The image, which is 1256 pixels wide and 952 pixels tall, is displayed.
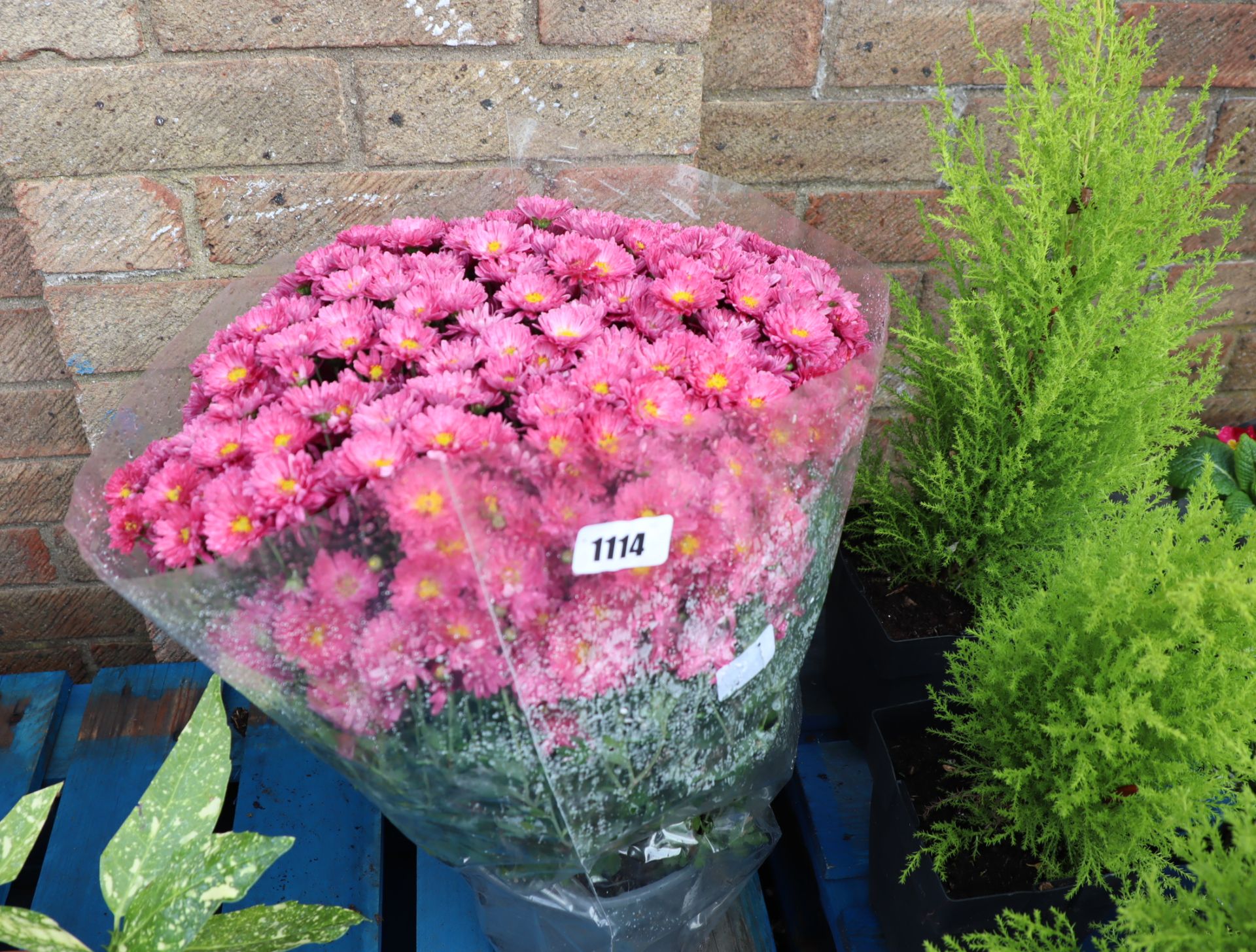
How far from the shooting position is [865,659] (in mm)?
1104

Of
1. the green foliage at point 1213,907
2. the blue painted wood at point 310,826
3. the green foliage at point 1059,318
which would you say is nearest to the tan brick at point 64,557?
the blue painted wood at point 310,826

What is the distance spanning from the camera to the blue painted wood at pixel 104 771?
98 cm

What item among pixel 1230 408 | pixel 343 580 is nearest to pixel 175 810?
pixel 343 580

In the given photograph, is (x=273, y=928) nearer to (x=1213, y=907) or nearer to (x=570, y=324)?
(x=570, y=324)

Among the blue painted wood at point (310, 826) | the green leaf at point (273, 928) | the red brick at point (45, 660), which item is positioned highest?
the green leaf at point (273, 928)

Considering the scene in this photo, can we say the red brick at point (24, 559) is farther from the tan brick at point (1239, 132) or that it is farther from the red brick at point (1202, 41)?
the tan brick at point (1239, 132)

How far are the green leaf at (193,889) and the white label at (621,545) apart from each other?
41 centimetres

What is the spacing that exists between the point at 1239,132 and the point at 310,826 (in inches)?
66.7

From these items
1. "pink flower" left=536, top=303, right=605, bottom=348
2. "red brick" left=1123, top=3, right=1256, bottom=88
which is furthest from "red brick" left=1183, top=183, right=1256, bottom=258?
"pink flower" left=536, top=303, right=605, bottom=348

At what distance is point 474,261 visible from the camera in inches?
31.9

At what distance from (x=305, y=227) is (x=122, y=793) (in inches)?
29.1

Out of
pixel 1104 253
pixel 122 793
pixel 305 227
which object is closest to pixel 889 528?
pixel 1104 253

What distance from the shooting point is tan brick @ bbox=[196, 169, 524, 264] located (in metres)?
1.09

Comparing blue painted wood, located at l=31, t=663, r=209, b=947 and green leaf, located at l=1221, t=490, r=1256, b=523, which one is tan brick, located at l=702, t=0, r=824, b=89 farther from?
blue painted wood, located at l=31, t=663, r=209, b=947
